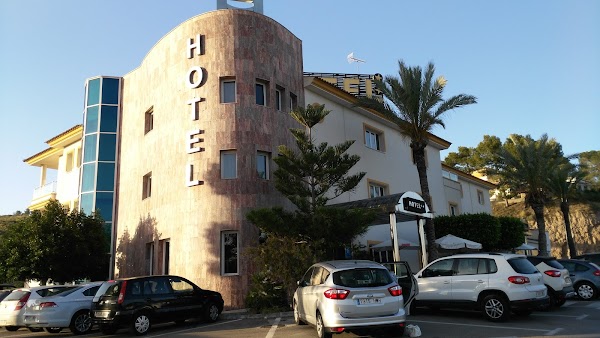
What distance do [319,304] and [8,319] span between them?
33.6 feet

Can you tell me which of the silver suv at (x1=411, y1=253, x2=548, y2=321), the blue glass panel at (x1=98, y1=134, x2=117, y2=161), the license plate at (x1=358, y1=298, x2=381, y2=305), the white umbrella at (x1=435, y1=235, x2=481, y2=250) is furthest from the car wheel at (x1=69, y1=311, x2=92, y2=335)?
the white umbrella at (x1=435, y1=235, x2=481, y2=250)

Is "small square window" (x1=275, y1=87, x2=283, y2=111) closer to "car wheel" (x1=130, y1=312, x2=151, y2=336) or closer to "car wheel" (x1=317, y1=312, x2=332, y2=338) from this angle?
"car wheel" (x1=130, y1=312, x2=151, y2=336)

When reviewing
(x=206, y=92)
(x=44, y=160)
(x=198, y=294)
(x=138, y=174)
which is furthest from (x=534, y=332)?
(x=44, y=160)

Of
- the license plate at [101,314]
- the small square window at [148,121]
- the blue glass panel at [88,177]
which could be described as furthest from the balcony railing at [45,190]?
the license plate at [101,314]

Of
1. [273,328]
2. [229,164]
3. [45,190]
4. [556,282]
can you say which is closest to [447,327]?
[273,328]

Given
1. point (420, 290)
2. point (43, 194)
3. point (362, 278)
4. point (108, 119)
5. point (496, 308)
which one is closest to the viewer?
point (362, 278)

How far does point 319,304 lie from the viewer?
30.8 feet

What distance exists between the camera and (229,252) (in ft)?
56.6

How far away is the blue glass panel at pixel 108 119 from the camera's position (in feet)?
81.8

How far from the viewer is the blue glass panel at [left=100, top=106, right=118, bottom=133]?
24.9 meters

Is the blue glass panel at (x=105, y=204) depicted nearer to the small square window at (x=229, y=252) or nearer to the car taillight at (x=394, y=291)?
the small square window at (x=229, y=252)

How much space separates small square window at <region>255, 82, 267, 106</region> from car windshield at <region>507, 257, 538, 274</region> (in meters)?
11.6

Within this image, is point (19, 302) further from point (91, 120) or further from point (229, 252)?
point (91, 120)

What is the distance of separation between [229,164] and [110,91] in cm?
1135
